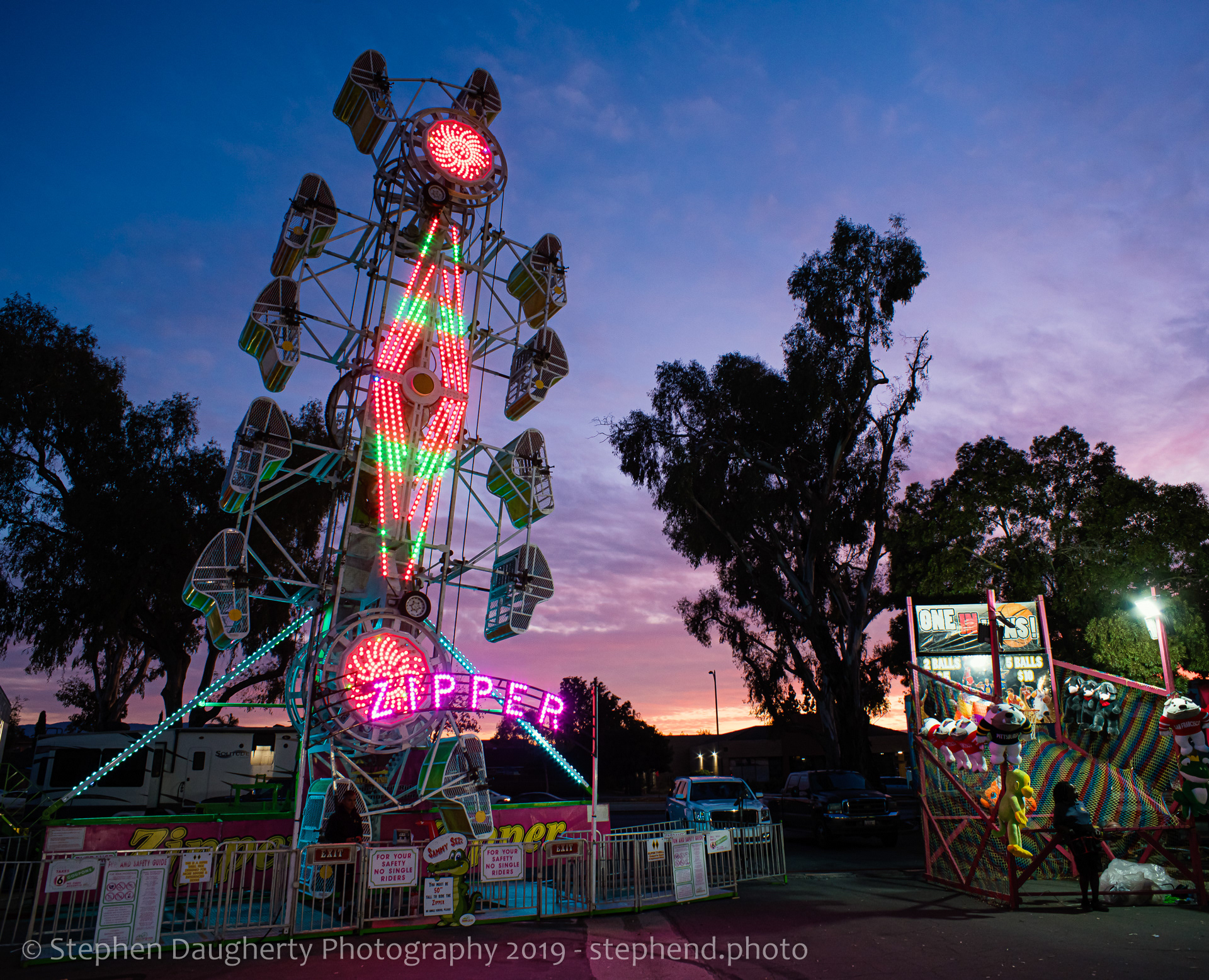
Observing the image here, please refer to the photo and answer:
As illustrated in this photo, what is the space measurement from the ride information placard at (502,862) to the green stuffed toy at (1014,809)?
6655 millimetres

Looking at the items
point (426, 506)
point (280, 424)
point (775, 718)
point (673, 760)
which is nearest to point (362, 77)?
point (280, 424)

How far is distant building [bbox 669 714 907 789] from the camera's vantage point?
2351 inches

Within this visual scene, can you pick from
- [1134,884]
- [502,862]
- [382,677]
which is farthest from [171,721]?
[1134,884]

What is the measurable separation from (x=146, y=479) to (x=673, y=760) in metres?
57.0

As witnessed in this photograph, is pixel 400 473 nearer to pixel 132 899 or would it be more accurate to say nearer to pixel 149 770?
pixel 132 899

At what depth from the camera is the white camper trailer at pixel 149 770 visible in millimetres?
19203

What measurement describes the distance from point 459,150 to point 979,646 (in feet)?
47.6

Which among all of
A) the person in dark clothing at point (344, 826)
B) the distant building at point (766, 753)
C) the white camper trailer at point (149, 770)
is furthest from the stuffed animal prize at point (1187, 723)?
the distant building at point (766, 753)

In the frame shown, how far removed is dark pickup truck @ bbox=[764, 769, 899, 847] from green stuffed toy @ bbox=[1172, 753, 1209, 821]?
29.6 ft

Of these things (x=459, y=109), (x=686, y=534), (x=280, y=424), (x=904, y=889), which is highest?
(x=459, y=109)

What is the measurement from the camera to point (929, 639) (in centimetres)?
1548

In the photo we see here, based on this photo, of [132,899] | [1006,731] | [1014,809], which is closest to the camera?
[132,899]

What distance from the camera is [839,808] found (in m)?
18.3

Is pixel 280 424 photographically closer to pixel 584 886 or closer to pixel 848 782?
pixel 584 886
